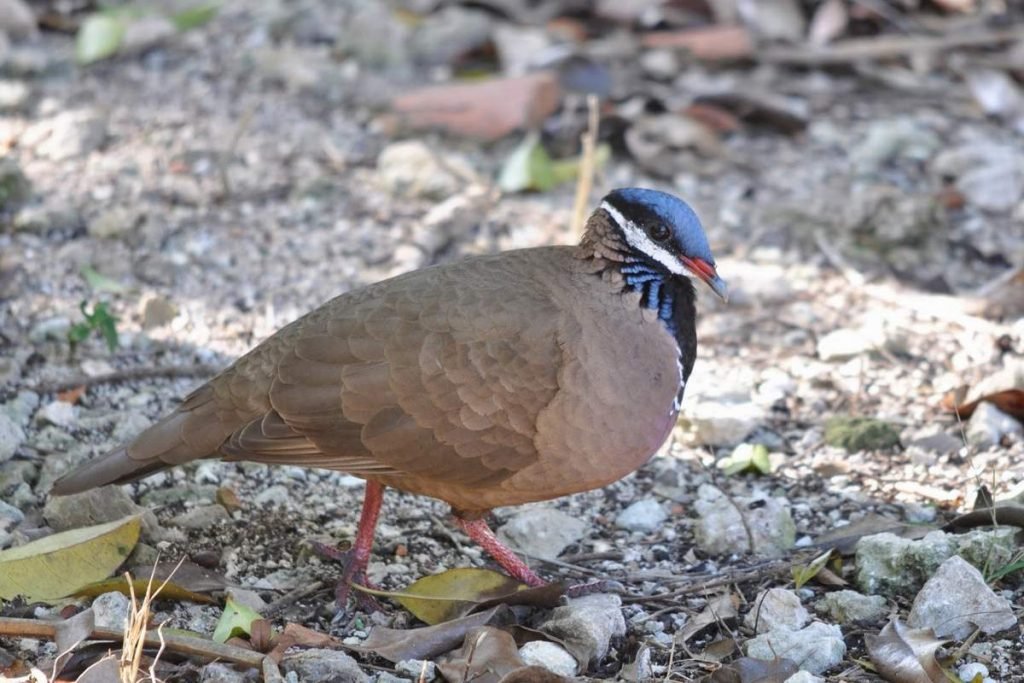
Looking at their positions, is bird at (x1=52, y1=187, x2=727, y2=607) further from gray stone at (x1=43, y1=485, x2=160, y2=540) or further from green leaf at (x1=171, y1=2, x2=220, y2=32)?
green leaf at (x1=171, y1=2, x2=220, y2=32)

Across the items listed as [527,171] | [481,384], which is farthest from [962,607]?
[527,171]

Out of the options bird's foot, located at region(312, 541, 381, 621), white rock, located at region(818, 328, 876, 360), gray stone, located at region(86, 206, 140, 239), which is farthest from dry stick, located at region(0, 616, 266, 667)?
white rock, located at region(818, 328, 876, 360)

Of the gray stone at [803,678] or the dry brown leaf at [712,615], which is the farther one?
the dry brown leaf at [712,615]

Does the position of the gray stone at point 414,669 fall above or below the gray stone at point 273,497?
above

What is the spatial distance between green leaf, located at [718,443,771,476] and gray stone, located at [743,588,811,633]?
0.79 m

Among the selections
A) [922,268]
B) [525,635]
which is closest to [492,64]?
[922,268]

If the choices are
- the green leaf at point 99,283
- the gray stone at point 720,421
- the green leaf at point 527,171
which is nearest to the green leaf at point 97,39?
the green leaf at point 99,283

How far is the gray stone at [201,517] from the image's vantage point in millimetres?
4238

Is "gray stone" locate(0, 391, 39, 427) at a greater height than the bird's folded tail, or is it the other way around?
the bird's folded tail

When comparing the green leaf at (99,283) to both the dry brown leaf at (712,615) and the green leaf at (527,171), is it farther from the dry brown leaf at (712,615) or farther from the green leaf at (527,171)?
the dry brown leaf at (712,615)

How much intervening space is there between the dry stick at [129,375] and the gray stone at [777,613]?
205 centimetres

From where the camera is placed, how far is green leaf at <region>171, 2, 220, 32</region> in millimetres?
7465

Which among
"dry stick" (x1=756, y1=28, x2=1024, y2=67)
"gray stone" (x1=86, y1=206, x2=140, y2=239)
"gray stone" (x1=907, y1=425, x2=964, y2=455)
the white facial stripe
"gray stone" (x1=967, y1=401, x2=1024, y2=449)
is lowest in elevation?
"gray stone" (x1=907, y1=425, x2=964, y2=455)

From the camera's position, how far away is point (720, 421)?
4867 mm
